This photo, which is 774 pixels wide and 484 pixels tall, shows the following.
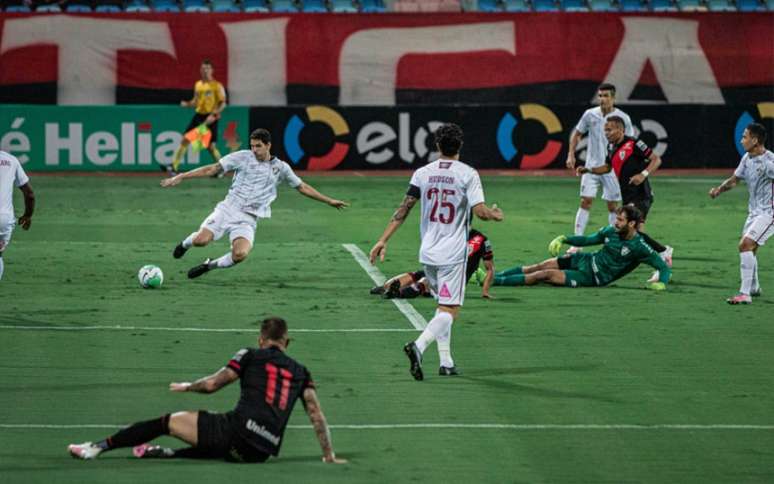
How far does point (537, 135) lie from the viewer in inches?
1316

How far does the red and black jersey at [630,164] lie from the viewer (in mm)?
17797

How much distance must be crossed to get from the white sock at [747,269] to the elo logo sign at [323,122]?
18.0m

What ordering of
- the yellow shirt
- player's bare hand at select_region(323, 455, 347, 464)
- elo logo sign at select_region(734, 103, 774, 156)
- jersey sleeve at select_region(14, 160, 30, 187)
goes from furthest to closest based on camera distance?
elo logo sign at select_region(734, 103, 774, 156)
the yellow shirt
jersey sleeve at select_region(14, 160, 30, 187)
player's bare hand at select_region(323, 455, 347, 464)

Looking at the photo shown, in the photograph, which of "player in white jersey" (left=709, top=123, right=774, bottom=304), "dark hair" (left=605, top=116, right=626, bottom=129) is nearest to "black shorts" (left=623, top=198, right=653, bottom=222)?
"dark hair" (left=605, top=116, right=626, bottom=129)

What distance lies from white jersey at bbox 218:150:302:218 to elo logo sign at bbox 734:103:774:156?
1910 centimetres

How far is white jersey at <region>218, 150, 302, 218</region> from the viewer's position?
17.0 metres

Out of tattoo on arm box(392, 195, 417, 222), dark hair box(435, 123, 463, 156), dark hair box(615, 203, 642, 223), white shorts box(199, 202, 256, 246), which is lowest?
white shorts box(199, 202, 256, 246)

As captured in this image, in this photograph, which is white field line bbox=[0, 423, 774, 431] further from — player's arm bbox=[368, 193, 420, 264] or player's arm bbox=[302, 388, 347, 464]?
player's arm bbox=[368, 193, 420, 264]

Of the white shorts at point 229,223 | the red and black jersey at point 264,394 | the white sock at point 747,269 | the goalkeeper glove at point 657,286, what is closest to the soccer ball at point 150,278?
the white shorts at point 229,223

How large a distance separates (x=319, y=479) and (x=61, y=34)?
28030 mm

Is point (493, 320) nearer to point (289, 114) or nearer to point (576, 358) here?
point (576, 358)

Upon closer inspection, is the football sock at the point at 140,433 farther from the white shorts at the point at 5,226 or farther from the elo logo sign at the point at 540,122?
the elo logo sign at the point at 540,122

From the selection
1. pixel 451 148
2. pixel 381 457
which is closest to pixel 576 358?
pixel 451 148

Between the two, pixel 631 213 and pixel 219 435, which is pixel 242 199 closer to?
pixel 631 213
